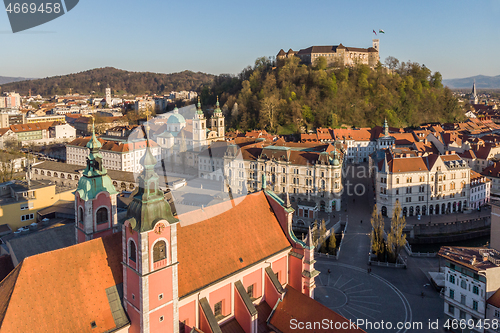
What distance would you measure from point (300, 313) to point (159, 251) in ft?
26.7

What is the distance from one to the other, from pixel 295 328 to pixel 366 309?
9571 millimetres

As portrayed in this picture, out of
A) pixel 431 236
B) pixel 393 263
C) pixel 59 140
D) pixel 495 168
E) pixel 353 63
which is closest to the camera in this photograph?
pixel 393 263

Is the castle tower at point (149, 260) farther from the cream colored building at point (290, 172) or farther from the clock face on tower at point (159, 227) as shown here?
the cream colored building at point (290, 172)

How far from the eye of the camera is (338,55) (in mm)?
107688

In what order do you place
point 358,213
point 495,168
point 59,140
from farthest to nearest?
1. point 59,140
2. point 495,168
3. point 358,213

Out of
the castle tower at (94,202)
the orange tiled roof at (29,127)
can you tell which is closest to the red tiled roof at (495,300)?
the castle tower at (94,202)

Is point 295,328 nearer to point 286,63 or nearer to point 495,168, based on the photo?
point 495,168

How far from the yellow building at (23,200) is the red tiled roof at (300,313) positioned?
26324mm

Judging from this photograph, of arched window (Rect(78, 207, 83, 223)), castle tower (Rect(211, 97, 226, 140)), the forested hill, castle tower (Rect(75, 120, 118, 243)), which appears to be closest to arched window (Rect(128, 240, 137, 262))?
castle tower (Rect(75, 120, 118, 243))

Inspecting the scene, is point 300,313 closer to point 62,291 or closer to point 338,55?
point 62,291

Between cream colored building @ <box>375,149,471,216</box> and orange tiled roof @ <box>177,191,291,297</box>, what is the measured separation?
2920cm

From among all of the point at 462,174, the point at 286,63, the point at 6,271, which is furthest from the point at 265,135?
the point at 6,271

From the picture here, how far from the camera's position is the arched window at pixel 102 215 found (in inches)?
794

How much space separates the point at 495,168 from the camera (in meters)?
56.6
